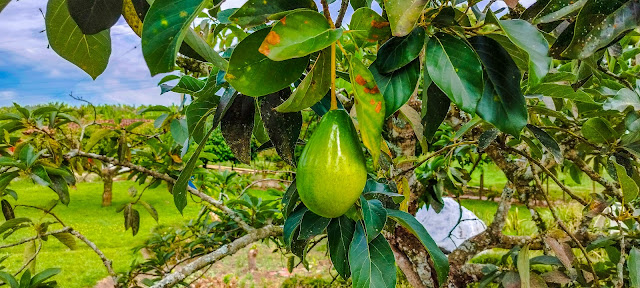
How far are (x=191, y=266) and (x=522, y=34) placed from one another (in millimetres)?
775

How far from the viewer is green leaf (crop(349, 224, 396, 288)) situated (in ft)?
1.82

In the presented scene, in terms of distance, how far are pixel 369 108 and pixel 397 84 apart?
10 cm

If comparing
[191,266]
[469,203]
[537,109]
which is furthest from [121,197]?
[537,109]

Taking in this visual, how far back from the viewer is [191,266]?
893 mm

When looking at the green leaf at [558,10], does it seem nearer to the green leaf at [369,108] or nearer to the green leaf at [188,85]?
the green leaf at [369,108]

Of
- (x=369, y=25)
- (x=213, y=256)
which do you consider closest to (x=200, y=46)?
(x=369, y=25)

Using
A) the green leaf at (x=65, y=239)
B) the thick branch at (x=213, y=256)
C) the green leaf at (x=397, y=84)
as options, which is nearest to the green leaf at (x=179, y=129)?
the thick branch at (x=213, y=256)

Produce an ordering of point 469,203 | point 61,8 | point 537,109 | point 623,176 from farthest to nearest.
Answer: point 469,203, point 537,109, point 623,176, point 61,8

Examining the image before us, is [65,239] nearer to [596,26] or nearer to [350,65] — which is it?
[350,65]

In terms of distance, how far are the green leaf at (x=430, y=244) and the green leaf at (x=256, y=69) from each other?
343 millimetres

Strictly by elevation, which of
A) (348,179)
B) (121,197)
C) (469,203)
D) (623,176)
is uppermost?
(348,179)

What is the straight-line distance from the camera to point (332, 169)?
368mm

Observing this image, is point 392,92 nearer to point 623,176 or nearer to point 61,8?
point 61,8

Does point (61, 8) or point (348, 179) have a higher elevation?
point (61, 8)
